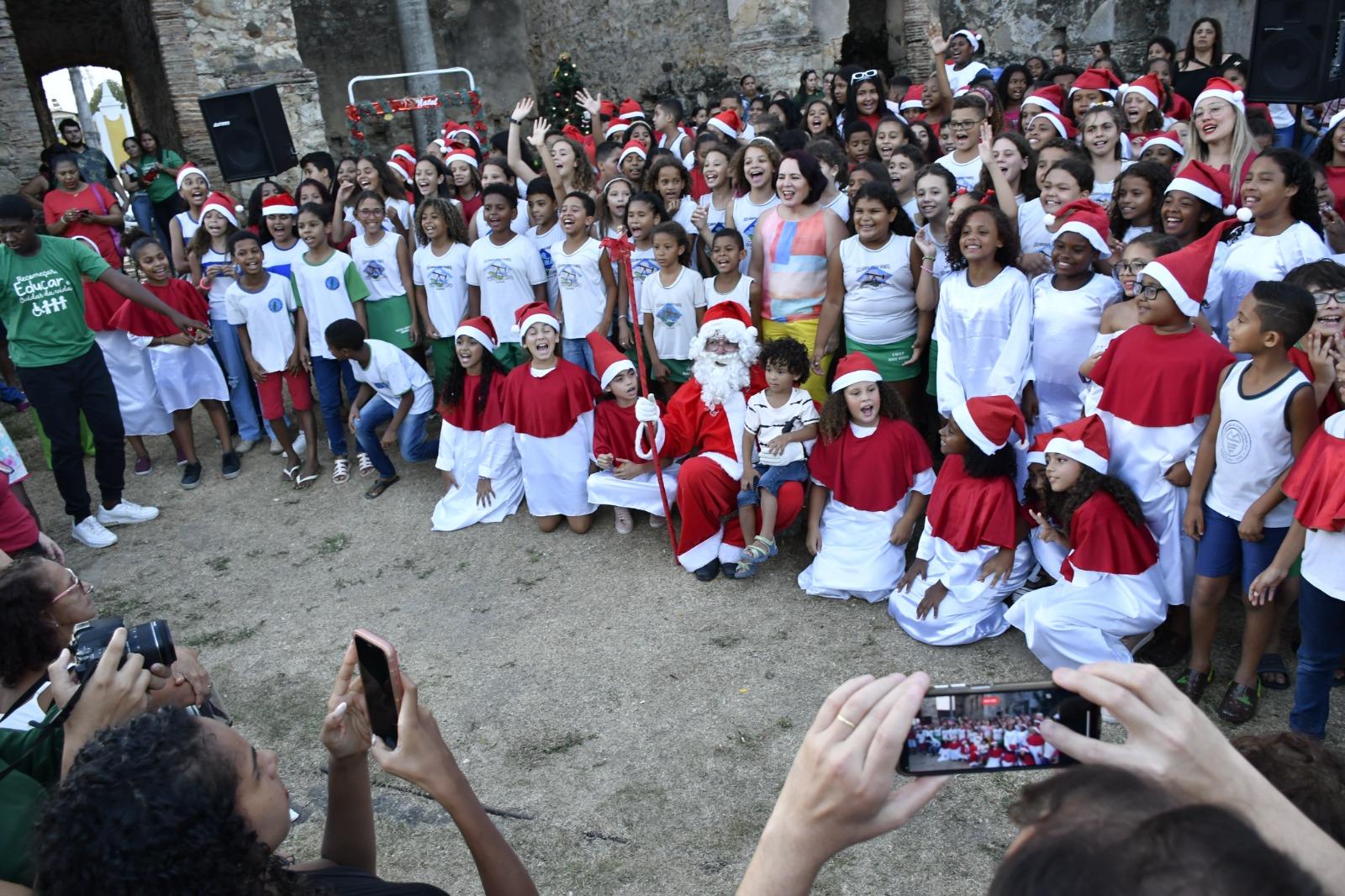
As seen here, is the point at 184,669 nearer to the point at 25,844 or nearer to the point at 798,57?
the point at 25,844

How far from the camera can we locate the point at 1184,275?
381 cm

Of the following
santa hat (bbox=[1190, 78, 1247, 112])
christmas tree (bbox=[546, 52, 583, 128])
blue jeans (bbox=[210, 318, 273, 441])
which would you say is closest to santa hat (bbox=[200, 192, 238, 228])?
blue jeans (bbox=[210, 318, 273, 441])

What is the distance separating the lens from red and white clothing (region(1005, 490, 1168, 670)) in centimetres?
384

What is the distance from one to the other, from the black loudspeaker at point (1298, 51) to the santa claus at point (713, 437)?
3.26 metres

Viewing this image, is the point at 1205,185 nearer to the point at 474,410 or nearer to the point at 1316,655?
the point at 1316,655

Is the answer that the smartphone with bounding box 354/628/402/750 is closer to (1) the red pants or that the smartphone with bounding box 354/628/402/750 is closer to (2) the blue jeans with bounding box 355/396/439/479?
(1) the red pants

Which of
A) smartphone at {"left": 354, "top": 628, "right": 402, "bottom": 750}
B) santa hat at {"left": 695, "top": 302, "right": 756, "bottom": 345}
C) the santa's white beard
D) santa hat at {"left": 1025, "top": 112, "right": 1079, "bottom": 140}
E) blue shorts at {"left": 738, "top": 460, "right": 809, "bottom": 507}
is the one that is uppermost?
santa hat at {"left": 1025, "top": 112, "right": 1079, "bottom": 140}

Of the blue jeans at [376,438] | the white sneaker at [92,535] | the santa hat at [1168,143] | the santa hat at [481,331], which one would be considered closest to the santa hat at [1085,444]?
the santa hat at [1168,143]

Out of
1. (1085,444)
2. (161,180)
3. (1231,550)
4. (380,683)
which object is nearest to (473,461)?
(1085,444)

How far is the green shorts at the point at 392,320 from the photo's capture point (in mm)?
7031

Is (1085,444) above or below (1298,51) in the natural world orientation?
below

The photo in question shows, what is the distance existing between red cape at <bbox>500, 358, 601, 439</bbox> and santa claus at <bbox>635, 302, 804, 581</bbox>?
1.62 ft

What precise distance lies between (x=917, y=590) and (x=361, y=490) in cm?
373

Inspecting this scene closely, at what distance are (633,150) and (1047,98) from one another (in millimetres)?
3026
